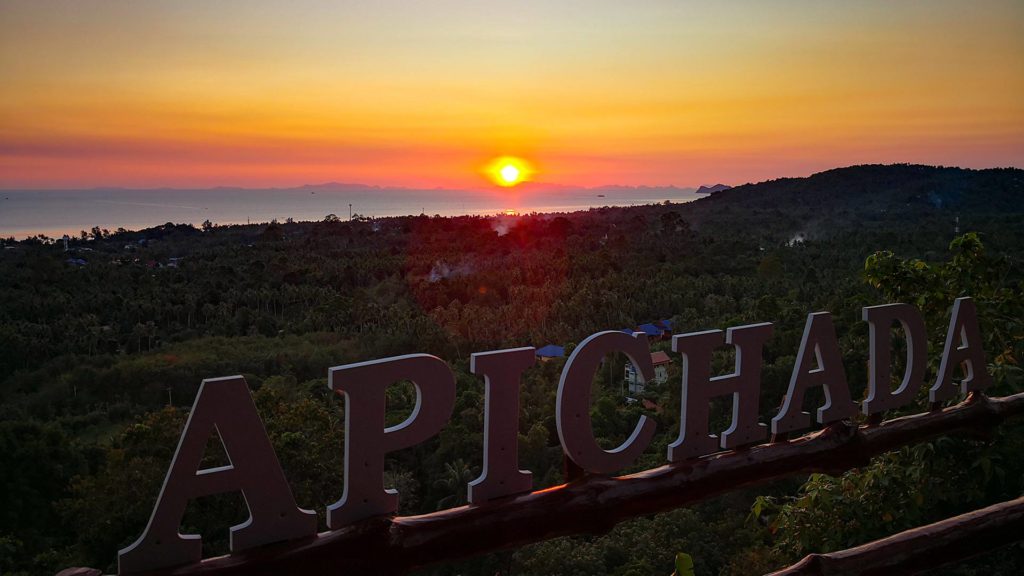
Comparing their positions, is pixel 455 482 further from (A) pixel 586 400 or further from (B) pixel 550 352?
(A) pixel 586 400

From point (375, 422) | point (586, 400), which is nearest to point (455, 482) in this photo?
point (586, 400)

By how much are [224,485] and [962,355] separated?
12.9 feet

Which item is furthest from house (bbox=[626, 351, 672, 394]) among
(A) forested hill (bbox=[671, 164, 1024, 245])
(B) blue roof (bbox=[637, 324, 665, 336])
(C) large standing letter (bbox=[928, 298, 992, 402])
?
(A) forested hill (bbox=[671, 164, 1024, 245])

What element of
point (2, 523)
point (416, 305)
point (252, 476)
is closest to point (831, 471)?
point (252, 476)

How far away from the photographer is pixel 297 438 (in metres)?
16.1

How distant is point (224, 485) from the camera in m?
2.43

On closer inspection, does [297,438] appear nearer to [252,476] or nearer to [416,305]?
[252,476]

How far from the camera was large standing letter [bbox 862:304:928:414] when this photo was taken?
12.7 ft

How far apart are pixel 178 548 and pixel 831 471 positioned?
3.01 metres

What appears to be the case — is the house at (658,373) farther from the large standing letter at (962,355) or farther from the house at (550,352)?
the large standing letter at (962,355)

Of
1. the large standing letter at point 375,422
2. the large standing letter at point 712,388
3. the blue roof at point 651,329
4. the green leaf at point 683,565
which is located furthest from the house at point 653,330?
the large standing letter at point 375,422

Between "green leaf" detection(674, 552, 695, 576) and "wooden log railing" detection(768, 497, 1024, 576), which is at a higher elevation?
"green leaf" detection(674, 552, 695, 576)

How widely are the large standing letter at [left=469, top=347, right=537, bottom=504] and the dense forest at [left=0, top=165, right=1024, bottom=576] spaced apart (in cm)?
156

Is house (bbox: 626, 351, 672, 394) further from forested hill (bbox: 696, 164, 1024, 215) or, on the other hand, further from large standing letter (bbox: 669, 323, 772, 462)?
forested hill (bbox: 696, 164, 1024, 215)
